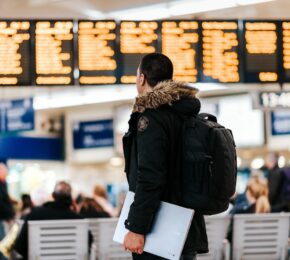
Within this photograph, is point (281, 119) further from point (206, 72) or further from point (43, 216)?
point (43, 216)

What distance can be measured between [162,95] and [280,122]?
15.0 meters

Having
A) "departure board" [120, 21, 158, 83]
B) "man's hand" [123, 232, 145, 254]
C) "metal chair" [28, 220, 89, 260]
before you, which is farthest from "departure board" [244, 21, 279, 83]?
"man's hand" [123, 232, 145, 254]

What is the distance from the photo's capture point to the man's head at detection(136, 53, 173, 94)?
438 cm

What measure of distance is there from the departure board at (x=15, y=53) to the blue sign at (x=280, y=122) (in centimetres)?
923

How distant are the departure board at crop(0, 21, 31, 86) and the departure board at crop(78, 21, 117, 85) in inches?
24.4

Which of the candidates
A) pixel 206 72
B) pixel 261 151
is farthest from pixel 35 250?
pixel 261 151

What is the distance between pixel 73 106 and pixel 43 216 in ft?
48.1

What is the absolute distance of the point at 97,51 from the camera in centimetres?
1072

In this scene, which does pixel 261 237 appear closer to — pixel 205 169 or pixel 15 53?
pixel 15 53

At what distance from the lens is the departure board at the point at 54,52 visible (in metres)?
10.5

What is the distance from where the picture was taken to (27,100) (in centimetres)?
1519

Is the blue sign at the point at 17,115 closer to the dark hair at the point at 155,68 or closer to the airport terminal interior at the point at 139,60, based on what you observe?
the airport terminal interior at the point at 139,60

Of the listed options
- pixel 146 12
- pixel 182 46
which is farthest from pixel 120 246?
pixel 146 12

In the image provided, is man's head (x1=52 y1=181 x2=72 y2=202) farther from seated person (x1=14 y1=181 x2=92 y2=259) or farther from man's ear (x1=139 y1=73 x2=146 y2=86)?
man's ear (x1=139 y1=73 x2=146 y2=86)
